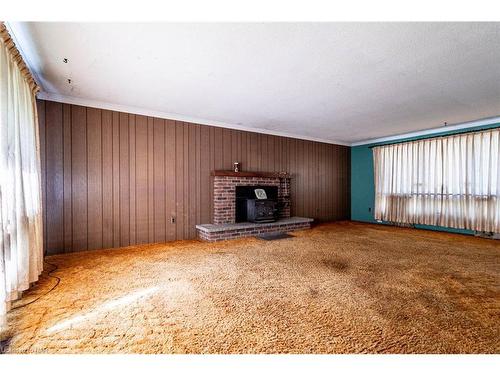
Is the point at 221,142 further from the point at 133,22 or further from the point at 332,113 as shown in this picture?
the point at 133,22


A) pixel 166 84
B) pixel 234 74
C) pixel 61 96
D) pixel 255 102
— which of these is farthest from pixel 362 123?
pixel 61 96

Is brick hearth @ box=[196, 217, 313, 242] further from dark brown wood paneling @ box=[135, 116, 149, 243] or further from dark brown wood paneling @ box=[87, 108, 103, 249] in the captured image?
dark brown wood paneling @ box=[87, 108, 103, 249]

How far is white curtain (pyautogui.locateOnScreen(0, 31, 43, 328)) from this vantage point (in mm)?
1715

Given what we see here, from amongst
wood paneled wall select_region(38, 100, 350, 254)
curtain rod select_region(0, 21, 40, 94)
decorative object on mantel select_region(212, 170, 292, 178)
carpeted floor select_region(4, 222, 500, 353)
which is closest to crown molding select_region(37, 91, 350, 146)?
wood paneled wall select_region(38, 100, 350, 254)

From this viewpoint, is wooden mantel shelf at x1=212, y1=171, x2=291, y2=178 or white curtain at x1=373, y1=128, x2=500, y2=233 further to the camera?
wooden mantel shelf at x1=212, y1=171, x2=291, y2=178

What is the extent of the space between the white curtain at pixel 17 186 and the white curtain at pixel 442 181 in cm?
667

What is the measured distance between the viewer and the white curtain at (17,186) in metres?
1.71

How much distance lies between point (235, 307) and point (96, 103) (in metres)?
3.56

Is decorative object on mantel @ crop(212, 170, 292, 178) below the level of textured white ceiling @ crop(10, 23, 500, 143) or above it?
below

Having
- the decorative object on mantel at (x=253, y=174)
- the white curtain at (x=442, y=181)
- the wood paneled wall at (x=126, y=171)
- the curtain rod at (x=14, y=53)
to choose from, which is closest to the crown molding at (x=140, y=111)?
the wood paneled wall at (x=126, y=171)

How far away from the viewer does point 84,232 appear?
355 cm

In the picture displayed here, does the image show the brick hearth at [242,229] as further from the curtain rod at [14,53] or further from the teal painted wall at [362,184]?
the curtain rod at [14,53]

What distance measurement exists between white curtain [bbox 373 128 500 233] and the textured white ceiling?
81cm

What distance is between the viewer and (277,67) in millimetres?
2564
